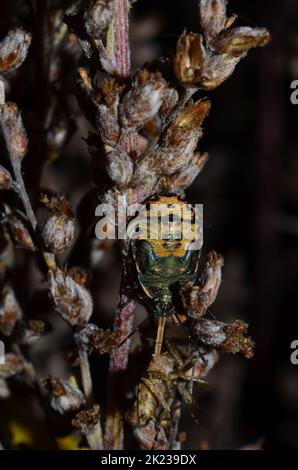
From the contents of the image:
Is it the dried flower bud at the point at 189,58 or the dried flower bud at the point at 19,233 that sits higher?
the dried flower bud at the point at 189,58

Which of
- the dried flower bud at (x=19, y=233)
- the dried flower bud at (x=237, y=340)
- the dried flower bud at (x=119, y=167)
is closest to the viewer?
the dried flower bud at (x=119, y=167)

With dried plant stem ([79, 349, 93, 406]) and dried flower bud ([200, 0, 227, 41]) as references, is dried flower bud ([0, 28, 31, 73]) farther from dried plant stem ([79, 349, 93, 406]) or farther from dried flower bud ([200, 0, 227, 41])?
dried plant stem ([79, 349, 93, 406])

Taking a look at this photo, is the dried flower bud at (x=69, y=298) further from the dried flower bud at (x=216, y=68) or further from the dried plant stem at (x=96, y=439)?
the dried flower bud at (x=216, y=68)

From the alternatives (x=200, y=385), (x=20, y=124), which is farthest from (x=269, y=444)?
(x=20, y=124)

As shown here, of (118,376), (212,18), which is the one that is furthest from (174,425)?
(212,18)

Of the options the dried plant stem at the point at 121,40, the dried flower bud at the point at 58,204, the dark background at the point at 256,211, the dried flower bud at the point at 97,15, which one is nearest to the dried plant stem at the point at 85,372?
the dried flower bud at the point at 58,204

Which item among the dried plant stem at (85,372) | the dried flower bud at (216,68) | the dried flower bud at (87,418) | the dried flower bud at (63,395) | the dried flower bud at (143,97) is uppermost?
the dried flower bud at (216,68)

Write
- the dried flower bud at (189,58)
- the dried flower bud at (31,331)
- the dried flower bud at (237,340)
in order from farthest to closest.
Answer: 1. the dried flower bud at (31,331)
2. the dried flower bud at (237,340)
3. the dried flower bud at (189,58)

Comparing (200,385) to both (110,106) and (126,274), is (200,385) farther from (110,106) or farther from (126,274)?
(110,106)

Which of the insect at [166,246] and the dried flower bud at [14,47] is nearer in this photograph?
the insect at [166,246]
